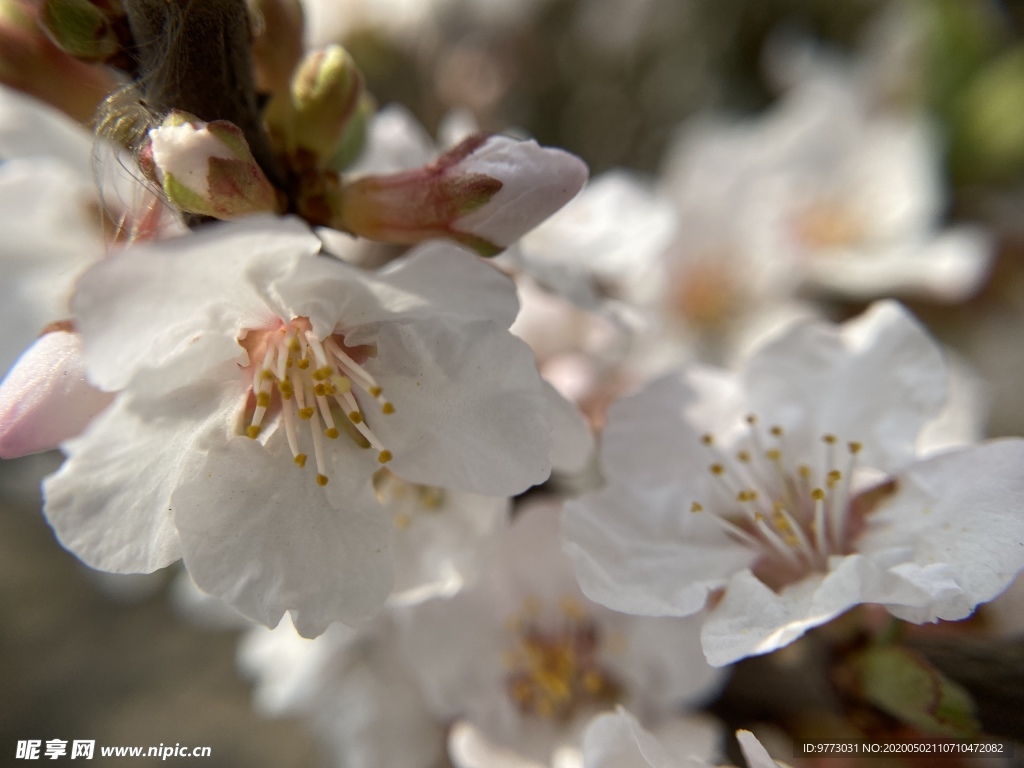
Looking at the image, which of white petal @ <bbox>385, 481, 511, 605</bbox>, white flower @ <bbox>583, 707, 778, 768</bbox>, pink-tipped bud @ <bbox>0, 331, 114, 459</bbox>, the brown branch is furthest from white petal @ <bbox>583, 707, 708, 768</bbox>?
the brown branch

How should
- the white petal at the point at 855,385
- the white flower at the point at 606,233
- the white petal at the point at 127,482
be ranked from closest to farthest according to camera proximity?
the white petal at the point at 127,482, the white petal at the point at 855,385, the white flower at the point at 606,233

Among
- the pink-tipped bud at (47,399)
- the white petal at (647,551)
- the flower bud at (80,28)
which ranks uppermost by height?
the flower bud at (80,28)

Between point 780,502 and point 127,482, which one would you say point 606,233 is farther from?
point 127,482

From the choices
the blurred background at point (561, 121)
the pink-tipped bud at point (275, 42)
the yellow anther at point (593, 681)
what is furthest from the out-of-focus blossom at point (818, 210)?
the pink-tipped bud at point (275, 42)

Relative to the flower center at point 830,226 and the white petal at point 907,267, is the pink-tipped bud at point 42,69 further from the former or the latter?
the flower center at point 830,226


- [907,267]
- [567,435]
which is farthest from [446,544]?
[907,267]

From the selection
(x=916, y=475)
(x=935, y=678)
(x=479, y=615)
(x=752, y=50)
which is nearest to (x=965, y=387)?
(x=916, y=475)

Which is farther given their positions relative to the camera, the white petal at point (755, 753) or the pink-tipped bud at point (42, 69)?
the pink-tipped bud at point (42, 69)
